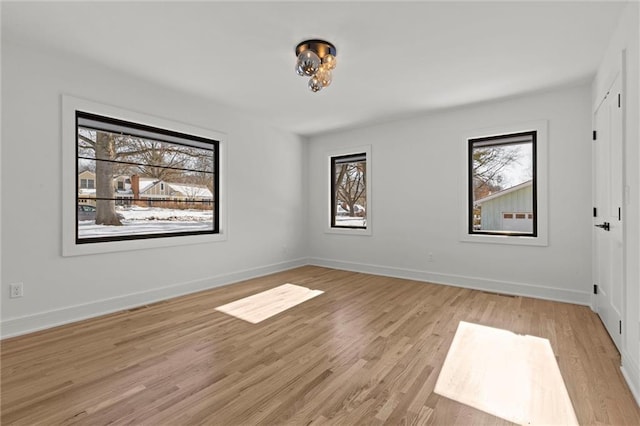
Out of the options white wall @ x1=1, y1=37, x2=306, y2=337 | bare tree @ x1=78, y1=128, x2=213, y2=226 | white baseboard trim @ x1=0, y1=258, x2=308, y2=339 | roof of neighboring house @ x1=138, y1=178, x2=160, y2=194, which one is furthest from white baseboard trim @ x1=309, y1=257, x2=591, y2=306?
roof of neighboring house @ x1=138, y1=178, x2=160, y2=194

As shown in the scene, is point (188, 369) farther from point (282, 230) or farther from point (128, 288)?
A: point (282, 230)

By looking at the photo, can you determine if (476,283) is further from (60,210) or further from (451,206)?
(60,210)

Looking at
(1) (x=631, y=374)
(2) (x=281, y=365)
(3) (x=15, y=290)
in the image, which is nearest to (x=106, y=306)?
(3) (x=15, y=290)

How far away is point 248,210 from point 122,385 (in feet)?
10.8

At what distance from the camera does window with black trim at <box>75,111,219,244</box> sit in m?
3.42

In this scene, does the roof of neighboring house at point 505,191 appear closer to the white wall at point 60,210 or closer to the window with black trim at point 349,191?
the window with black trim at point 349,191

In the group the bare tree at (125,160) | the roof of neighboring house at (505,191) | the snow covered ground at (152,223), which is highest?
the bare tree at (125,160)

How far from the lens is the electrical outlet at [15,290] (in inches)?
111

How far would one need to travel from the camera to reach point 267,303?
148 inches

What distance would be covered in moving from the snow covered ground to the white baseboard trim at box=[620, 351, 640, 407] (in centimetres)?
458

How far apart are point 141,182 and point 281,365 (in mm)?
2948

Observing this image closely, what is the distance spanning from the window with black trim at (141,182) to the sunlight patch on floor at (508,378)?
361cm

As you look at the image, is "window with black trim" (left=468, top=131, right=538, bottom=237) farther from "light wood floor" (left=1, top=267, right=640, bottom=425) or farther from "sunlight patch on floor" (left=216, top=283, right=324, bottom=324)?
"sunlight patch on floor" (left=216, top=283, right=324, bottom=324)

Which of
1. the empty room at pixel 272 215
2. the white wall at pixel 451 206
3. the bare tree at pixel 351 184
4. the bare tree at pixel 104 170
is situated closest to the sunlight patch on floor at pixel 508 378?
the empty room at pixel 272 215
